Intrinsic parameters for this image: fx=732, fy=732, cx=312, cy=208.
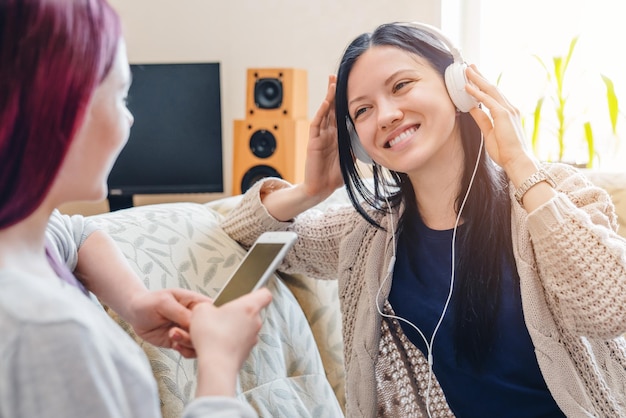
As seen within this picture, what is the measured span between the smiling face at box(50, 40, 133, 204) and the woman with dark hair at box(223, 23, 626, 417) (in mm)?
737

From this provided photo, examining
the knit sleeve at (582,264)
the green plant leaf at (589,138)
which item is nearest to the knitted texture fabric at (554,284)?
the knit sleeve at (582,264)

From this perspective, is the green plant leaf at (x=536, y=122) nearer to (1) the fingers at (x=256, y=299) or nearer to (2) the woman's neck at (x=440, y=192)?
(2) the woman's neck at (x=440, y=192)

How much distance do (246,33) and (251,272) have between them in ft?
Answer: 7.90

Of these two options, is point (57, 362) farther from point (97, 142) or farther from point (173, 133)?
point (173, 133)

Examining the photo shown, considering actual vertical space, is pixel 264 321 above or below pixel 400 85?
below

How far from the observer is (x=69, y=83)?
553mm

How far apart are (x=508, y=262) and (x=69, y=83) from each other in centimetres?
95

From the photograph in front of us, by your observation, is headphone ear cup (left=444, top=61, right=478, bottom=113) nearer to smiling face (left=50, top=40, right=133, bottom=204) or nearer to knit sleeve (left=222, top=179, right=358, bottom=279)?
knit sleeve (left=222, top=179, right=358, bottom=279)

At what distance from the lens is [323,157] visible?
1515 millimetres

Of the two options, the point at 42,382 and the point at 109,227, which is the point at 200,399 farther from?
the point at 109,227

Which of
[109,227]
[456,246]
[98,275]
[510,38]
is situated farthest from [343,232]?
[510,38]

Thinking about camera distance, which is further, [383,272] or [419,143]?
[383,272]

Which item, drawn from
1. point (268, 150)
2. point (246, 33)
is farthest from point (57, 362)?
point (246, 33)

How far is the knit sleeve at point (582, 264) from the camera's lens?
1.11 m
